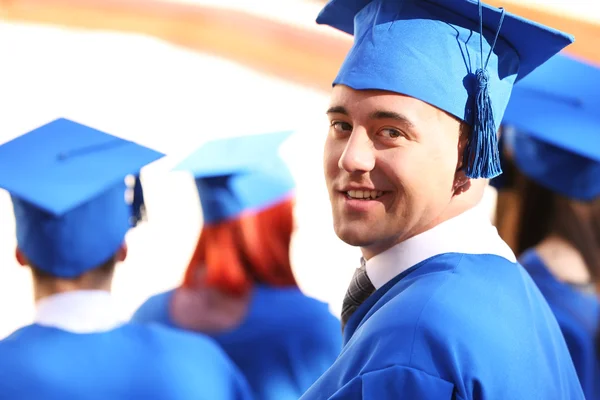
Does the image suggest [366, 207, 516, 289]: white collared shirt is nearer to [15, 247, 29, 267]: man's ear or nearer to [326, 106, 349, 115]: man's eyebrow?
[326, 106, 349, 115]: man's eyebrow

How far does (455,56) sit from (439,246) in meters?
0.38

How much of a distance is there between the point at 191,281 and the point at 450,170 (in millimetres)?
1482

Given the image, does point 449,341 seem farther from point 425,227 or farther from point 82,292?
point 82,292

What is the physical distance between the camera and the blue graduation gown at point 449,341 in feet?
5.37

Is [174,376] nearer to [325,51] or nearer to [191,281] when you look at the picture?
[191,281]

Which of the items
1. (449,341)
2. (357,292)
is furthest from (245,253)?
(449,341)

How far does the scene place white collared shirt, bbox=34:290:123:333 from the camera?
237 cm

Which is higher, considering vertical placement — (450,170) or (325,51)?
(450,170)

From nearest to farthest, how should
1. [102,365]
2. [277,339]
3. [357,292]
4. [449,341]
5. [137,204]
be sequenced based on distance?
[449,341], [357,292], [102,365], [137,204], [277,339]

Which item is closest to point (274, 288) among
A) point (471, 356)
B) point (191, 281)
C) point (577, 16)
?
point (191, 281)

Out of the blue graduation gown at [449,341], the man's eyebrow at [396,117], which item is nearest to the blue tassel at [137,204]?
the blue graduation gown at [449,341]

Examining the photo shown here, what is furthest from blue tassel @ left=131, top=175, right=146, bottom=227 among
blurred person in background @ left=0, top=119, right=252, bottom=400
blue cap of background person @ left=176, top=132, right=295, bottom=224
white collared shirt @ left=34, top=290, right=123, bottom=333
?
blue cap of background person @ left=176, top=132, right=295, bottom=224

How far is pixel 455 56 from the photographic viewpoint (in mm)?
1909

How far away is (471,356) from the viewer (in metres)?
1.67
